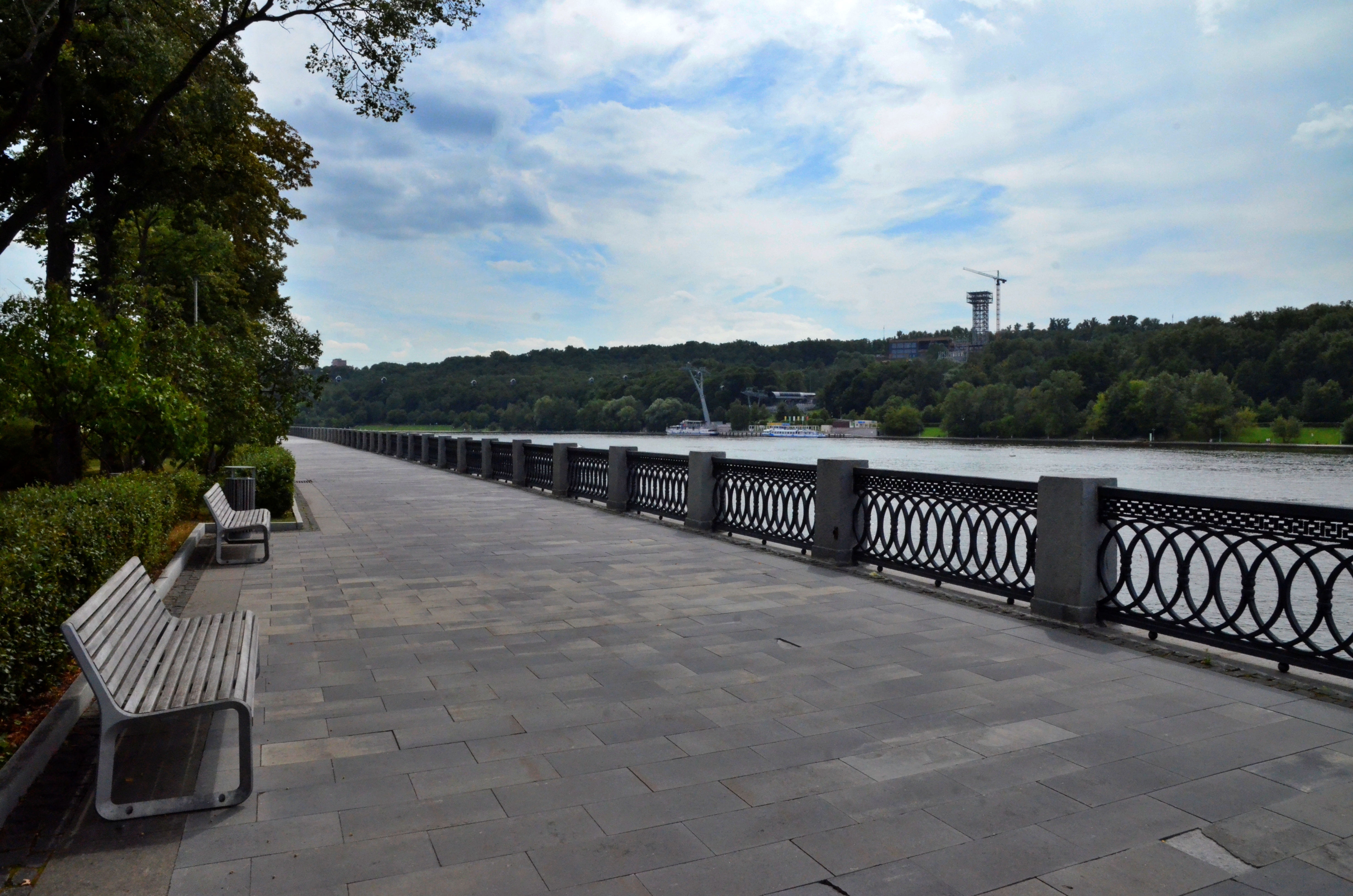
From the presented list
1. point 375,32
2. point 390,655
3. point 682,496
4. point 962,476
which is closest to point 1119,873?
point 390,655

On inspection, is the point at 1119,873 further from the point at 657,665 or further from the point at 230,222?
the point at 230,222

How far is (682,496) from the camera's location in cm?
1286

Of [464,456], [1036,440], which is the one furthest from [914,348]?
[464,456]

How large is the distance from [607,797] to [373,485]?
18658mm

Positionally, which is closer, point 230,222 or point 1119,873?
point 1119,873

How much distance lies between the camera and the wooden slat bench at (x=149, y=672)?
127 inches

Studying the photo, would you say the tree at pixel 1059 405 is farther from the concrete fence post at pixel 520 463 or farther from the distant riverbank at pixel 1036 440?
the concrete fence post at pixel 520 463

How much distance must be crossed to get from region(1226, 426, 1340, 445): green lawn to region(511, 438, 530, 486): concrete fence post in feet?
182

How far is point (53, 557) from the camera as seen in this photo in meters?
4.83

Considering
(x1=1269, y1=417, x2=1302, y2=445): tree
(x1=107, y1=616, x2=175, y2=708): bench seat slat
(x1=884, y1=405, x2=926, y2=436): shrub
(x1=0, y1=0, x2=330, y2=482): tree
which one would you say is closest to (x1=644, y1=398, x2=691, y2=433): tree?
(x1=884, y1=405, x2=926, y2=436): shrub

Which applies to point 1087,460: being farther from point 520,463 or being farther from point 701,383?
point 520,463

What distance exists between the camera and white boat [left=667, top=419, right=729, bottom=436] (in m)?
80.9

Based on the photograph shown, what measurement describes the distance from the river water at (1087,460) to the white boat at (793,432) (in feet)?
2.33

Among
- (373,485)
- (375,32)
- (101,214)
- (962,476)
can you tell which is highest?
(375,32)
